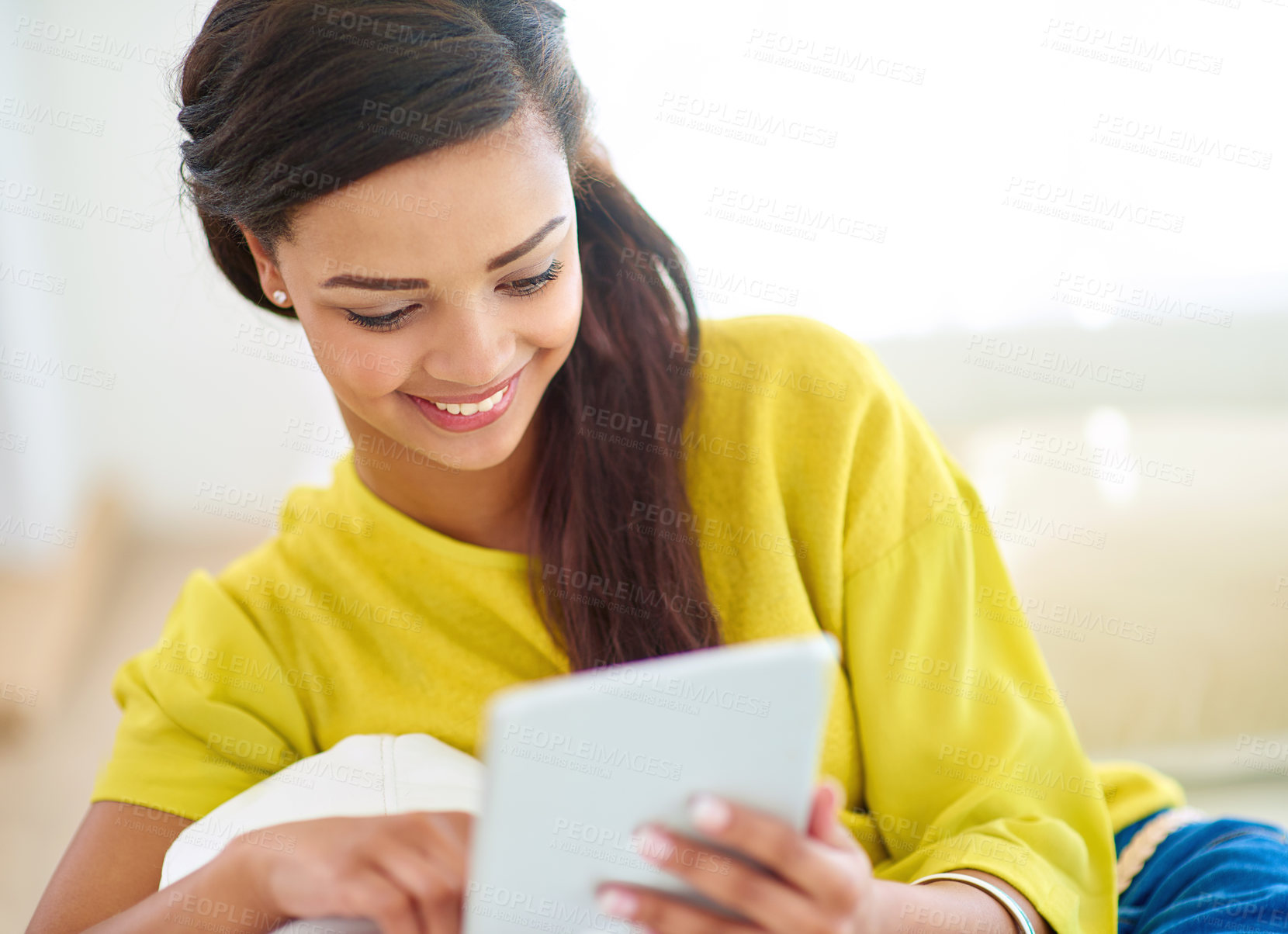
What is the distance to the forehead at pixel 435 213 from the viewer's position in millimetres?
832

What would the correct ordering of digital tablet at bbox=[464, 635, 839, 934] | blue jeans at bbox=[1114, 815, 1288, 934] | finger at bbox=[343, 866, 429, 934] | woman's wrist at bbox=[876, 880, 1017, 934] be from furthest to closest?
blue jeans at bbox=[1114, 815, 1288, 934]
woman's wrist at bbox=[876, 880, 1017, 934]
finger at bbox=[343, 866, 429, 934]
digital tablet at bbox=[464, 635, 839, 934]

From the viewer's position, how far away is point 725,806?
2.01 feet

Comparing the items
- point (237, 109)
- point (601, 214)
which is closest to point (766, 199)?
point (601, 214)

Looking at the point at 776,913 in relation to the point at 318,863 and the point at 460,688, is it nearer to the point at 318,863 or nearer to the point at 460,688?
the point at 318,863

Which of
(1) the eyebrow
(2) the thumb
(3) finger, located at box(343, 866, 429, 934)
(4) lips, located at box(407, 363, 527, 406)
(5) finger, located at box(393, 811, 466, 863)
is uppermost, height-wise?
(1) the eyebrow

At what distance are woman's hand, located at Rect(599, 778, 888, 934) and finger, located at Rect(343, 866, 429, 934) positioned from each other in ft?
0.56

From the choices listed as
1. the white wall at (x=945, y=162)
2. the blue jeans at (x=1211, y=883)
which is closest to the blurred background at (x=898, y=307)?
the white wall at (x=945, y=162)

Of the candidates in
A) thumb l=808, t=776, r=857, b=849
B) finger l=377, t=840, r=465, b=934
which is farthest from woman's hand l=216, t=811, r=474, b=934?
thumb l=808, t=776, r=857, b=849

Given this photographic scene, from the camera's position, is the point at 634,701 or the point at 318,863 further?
the point at 318,863

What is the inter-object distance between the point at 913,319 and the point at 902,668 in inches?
62.5

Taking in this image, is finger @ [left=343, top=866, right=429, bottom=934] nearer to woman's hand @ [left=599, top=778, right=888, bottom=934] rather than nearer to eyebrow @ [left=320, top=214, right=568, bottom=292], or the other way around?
woman's hand @ [left=599, top=778, right=888, bottom=934]

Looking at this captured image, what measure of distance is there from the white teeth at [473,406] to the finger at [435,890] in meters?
0.40

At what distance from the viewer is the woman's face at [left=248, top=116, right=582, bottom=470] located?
2.75 ft


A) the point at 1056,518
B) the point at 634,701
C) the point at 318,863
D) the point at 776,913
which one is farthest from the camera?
the point at 1056,518
